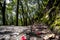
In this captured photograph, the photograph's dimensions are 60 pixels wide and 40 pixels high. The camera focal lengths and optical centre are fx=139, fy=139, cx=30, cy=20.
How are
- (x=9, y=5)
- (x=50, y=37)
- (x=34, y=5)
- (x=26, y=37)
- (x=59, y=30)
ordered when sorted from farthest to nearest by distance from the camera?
(x=34, y=5) < (x=9, y=5) < (x=59, y=30) < (x=50, y=37) < (x=26, y=37)

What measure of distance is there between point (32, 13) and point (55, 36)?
18036 millimetres

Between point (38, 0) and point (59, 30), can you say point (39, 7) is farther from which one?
point (59, 30)

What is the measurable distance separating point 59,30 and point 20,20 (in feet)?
63.1

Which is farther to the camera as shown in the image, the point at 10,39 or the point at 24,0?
the point at 24,0

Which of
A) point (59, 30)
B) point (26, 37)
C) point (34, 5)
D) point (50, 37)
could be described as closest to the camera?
point (26, 37)

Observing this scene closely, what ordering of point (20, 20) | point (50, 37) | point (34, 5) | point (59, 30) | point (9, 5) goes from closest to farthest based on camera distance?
point (50, 37) → point (59, 30) → point (9, 5) → point (34, 5) → point (20, 20)

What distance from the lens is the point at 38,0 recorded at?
23.9 meters

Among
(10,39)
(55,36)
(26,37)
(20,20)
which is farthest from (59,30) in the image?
(20,20)

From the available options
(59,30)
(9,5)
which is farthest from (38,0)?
(59,30)

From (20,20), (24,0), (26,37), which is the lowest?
(20,20)

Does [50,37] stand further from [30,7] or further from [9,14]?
[9,14]

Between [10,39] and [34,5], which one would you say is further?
[34,5]

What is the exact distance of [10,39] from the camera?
320 inches

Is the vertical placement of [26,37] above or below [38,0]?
below
